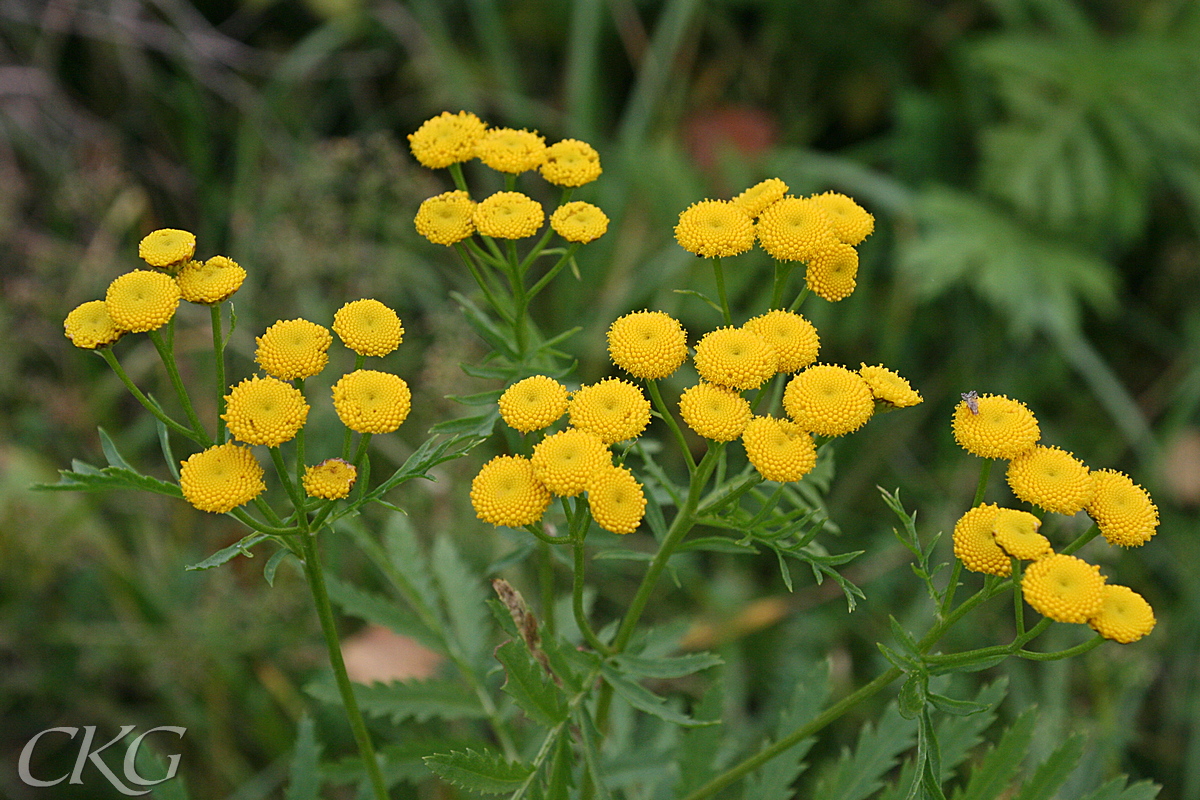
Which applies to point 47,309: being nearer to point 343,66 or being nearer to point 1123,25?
point 343,66

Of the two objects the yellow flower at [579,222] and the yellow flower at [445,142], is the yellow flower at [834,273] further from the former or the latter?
the yellow flower at [445,142]

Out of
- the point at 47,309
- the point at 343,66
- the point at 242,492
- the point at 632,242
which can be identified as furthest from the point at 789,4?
the point at 242,492

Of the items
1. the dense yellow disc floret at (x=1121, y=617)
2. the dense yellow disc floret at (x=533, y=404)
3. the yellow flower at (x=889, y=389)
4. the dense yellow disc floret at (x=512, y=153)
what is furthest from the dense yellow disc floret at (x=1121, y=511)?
the dense yellow disc floret at (x=512, y=153)

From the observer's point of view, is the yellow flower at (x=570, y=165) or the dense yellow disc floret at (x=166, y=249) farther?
the yellow flower at (x=570, y=165)

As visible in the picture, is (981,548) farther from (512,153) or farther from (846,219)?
(512,153)

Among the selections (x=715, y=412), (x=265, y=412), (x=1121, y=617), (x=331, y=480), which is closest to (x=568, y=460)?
(x=715, y=412)

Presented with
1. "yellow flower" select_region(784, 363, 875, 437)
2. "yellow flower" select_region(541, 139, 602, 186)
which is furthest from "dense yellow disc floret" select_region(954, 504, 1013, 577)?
"yellow flower" select_region(541, 139, 602, 186)
